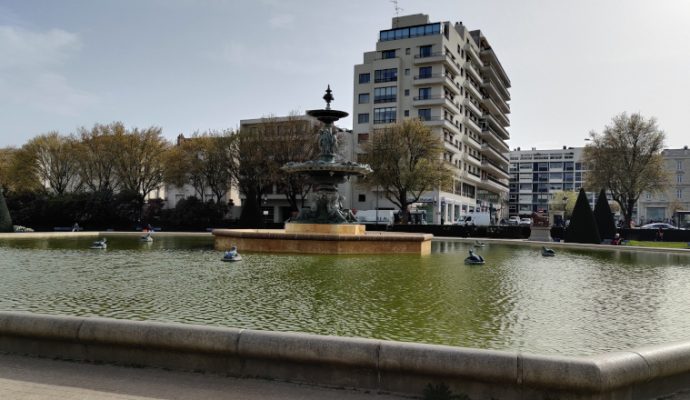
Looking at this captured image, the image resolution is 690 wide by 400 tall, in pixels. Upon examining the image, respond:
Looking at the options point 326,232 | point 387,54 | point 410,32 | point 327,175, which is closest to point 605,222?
point 327,175

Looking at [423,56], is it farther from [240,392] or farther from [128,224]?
[240,392]

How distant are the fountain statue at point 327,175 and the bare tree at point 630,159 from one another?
38270 millimetres

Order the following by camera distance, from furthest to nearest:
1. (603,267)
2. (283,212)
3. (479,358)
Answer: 1. (283,212)
2. (603,267)
3. (479,358)

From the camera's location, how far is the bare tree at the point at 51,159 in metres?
59.3

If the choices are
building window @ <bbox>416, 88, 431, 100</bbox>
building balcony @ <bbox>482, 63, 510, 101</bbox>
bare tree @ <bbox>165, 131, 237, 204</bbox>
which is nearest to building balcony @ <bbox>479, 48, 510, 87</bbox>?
building balcony @ <bbox>482, 63, 510, 101</bbox>

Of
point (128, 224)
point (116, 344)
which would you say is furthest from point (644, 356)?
point (128, 224)

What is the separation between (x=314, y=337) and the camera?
5133 mm

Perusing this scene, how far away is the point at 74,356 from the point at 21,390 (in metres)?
1.01

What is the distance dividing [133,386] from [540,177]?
545ft

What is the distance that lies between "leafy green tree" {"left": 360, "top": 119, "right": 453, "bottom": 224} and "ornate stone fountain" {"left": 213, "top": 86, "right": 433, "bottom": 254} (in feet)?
76.4

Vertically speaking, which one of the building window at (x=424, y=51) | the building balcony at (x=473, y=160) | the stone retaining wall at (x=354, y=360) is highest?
the building window at (x=424, y=51)

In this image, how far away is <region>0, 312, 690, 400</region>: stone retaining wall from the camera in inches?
180

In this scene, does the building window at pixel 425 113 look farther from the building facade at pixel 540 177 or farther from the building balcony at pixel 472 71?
the building facade at pixel 540 177

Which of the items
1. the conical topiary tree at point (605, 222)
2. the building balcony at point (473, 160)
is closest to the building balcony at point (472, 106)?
the building balcony at point (473, 160)
